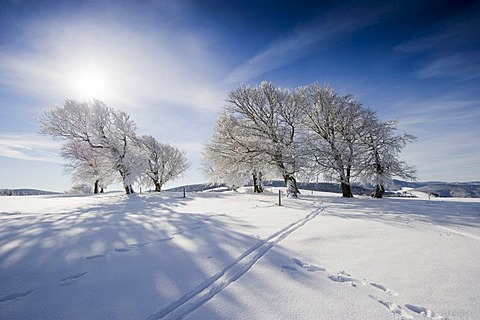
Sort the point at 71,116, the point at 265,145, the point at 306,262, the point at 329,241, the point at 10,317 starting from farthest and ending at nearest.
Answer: the point at 71,116 → the point at 265,145 → the point at 329,241 → the point at 306,262 → the point at 10,317

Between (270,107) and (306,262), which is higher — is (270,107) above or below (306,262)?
above

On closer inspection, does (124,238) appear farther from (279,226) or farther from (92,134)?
(92,134)

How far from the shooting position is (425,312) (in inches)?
101

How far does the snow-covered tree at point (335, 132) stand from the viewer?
17.4 m

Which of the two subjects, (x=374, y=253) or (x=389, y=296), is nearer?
(x=389, y=296)

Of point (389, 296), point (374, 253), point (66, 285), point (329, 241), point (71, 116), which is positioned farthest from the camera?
point (71, 116)

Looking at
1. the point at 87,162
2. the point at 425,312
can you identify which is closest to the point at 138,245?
the point at 425,312

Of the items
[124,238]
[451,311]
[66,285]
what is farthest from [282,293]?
[124,238]

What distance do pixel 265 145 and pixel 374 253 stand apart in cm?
1378

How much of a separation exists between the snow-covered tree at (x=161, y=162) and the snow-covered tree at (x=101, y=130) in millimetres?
11891

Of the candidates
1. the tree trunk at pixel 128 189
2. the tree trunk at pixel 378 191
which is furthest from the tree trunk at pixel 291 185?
the tree trunk at pixel 128 189

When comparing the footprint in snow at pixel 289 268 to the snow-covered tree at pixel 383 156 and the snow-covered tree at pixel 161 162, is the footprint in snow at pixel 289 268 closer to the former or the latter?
the snow-covered tree at pixel 383 156

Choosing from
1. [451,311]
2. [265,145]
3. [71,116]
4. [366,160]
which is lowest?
[451,311]

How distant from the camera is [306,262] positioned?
4.02 meters
